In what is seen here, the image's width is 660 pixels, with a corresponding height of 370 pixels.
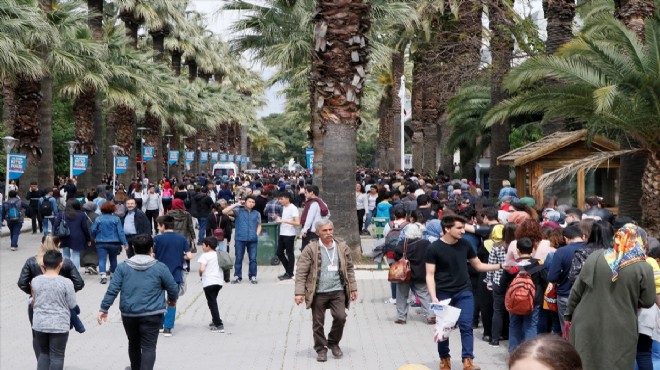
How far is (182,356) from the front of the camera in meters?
9.68

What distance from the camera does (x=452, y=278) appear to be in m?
8.46

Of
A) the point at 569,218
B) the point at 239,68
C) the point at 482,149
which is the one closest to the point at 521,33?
the point at 482,149

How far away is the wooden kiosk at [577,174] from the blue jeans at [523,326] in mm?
10039

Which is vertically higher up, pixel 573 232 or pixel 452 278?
pixel 573 232

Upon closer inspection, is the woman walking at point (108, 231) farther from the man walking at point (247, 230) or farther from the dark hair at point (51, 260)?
the dark hair at point (51, 260)

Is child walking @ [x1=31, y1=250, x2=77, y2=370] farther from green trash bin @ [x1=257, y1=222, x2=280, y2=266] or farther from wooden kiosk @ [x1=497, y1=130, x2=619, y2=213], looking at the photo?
wooden kiosk @ [x1=497, y1=130, x2=619, y2=213]

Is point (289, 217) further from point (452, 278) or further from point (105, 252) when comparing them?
point (452, 278)

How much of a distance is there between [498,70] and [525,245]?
51.0 feet

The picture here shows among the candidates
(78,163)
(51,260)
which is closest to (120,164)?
(78,163)

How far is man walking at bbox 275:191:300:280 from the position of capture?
1506cm

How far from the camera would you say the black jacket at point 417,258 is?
11.1 m

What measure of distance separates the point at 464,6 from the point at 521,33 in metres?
4.09

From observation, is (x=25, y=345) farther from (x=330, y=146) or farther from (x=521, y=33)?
(x=521, y=33)

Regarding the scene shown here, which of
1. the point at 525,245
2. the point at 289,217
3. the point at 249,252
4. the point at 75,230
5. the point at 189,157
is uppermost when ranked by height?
the point at 189,157
